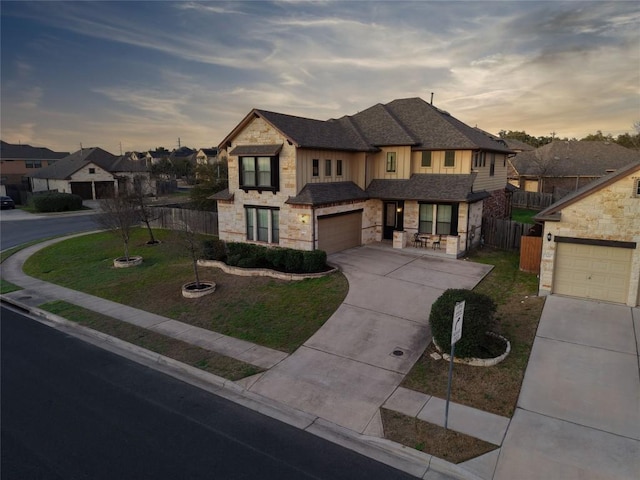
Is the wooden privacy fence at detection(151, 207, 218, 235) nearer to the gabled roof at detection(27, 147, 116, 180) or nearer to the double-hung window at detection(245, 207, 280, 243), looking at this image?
the double-hung window at detection(245, 207, 280, 243)

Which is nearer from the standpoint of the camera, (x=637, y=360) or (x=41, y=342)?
(x=637, y=360)

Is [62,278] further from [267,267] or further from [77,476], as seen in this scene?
[77,476]

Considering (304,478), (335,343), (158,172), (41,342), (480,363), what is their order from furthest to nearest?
(158,172) < (41,342) < (335,343) < (480,363) < (304,478)

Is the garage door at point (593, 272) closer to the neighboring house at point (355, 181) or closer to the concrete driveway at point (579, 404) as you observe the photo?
the concrete driveway at point (579, 404)

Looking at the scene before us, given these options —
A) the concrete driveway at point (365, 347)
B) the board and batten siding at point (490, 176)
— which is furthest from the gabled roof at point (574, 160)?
the concrete driveway at point (365, 347)

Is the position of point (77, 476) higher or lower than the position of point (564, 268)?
lower

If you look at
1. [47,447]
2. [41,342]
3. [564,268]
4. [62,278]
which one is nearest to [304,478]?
[47,447]

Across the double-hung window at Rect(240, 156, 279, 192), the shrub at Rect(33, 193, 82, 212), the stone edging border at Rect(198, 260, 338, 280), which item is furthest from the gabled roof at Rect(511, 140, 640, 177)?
the shrub at Rect(33, 193, 82, 212)
